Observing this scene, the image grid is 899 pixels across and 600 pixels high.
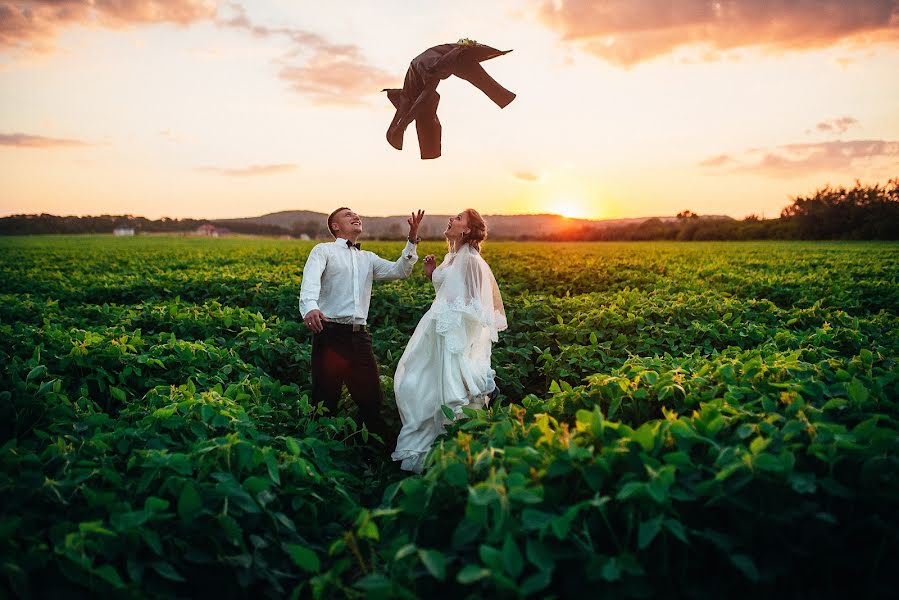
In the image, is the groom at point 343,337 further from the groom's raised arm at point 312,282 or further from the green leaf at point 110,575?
the green leaf at point 110,575

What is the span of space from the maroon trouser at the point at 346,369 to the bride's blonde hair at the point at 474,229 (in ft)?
4.07

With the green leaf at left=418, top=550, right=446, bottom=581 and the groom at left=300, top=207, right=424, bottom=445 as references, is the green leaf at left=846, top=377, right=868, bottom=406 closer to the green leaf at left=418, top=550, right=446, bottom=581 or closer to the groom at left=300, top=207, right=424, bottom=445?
the green leaf at left=418, top=550, right=446, bottom=581

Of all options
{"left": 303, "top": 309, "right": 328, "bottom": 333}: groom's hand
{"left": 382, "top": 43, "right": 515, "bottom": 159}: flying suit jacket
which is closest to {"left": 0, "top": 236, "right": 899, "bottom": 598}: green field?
{"left": 303, "top": 309, "right": 328, "bottom": 333}: groom's hand

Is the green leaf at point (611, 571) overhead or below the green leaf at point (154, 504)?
below

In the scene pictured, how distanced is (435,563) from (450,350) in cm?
284

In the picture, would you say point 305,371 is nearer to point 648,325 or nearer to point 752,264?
point 648,325

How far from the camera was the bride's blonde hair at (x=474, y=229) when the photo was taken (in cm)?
512

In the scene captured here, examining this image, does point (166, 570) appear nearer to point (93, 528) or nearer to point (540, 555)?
point (93, 528)

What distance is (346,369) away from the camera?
5.18m

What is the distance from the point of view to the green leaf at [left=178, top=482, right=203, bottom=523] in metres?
2.60

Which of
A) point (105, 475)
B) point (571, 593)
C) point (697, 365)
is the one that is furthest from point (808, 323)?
point (105, 475)

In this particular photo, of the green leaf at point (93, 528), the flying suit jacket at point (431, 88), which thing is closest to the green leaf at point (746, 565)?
the green leaf at point (93, 528)

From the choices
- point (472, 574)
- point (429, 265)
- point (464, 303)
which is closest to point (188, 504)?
point (472, 574)

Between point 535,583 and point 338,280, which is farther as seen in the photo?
point 338,280
